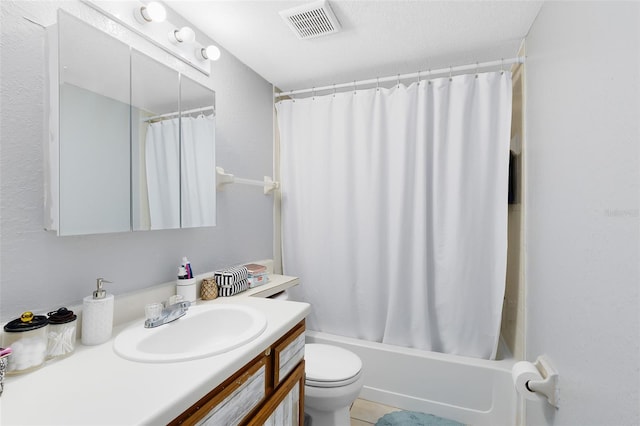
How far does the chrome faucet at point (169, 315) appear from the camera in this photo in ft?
3.58

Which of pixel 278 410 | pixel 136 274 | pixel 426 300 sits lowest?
pixel 278 410

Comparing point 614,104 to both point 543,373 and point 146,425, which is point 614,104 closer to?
point 543,373

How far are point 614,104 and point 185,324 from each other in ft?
5.18

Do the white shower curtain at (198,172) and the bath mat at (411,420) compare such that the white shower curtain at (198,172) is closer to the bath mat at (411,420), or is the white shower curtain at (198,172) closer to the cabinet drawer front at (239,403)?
the cabinet drawer front at (239,403)

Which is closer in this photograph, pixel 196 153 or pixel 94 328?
pixel 94 328

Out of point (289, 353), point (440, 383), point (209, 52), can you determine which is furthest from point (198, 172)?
point (440, 383)

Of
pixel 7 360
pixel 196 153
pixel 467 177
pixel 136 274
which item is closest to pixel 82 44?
pixel 196 153

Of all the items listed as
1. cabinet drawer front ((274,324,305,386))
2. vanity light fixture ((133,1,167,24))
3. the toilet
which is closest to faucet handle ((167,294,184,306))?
cabinet drawer front ((274,324,305,386))

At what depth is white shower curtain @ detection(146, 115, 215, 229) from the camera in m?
1.30

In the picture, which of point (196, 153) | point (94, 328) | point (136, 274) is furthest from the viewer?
point (196, 153)

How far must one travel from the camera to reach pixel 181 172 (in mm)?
1440

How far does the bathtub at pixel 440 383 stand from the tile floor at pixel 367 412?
0.03 m

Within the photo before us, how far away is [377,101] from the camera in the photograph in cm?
205

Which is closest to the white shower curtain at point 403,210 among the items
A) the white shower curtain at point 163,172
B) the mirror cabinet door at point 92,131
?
the white shower curtain at point 163,172
